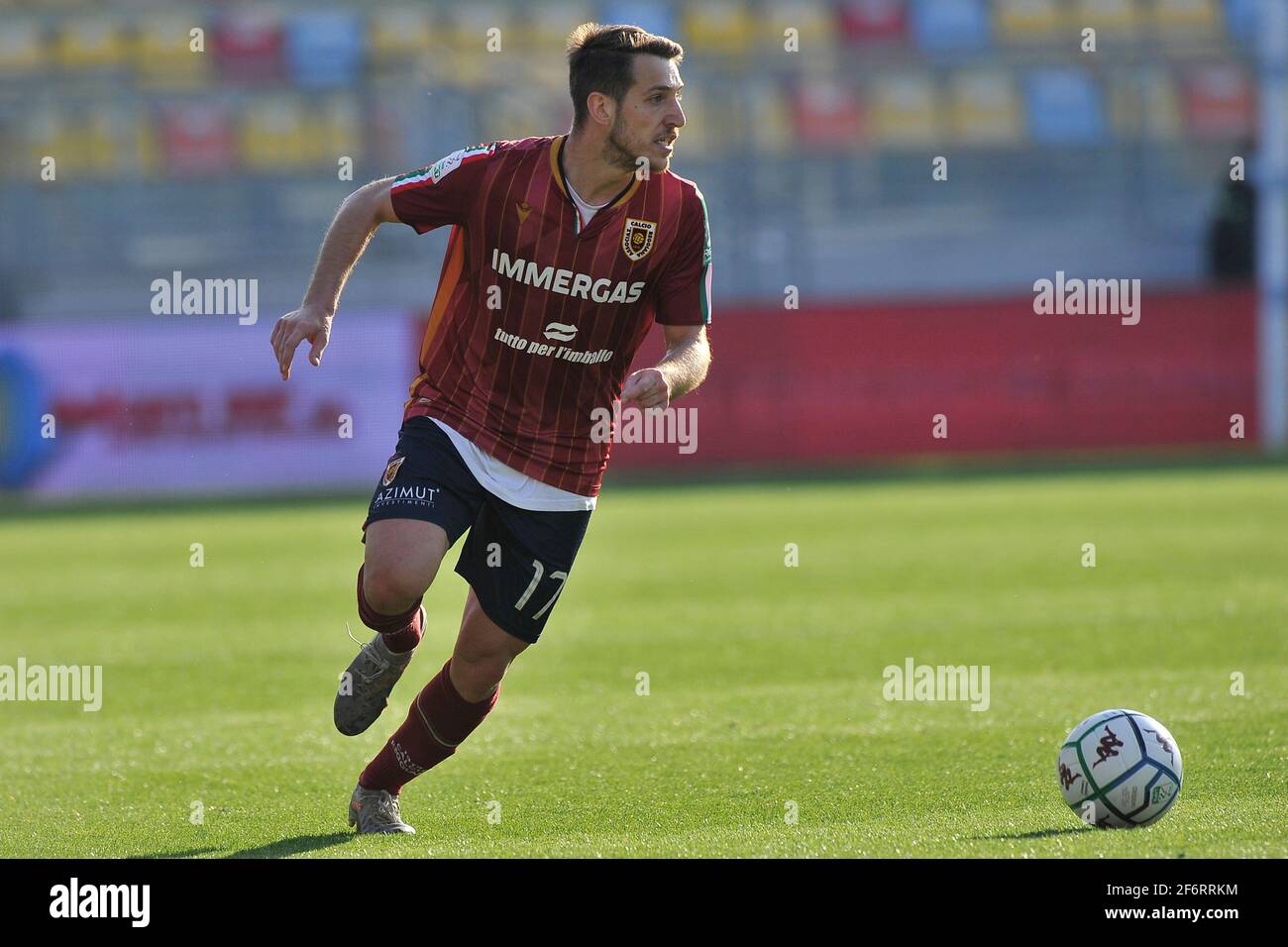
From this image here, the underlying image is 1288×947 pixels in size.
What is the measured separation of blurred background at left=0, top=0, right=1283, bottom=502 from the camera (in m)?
20.8

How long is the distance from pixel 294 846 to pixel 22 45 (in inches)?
996

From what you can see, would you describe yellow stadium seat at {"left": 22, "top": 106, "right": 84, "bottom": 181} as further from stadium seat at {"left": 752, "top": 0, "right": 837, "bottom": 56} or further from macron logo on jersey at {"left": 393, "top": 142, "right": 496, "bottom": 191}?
macron logo on jersey at {"left": 393, "top": 142, "right": 496, "bottom": 191}

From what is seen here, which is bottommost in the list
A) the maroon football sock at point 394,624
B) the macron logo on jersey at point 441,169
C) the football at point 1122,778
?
the football at point 1122,778

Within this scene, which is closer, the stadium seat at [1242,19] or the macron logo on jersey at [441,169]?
the macron logo on jersey at [441,169]

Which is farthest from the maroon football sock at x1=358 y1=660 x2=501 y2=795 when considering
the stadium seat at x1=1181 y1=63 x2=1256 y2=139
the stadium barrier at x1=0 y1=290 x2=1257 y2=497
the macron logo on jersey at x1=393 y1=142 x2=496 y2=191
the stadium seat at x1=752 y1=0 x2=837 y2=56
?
the stadium seat at x1=752 y1=0 x2=837 y2=56

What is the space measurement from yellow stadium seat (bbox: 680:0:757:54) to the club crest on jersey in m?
23.5

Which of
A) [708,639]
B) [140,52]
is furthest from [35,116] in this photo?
[708,639]

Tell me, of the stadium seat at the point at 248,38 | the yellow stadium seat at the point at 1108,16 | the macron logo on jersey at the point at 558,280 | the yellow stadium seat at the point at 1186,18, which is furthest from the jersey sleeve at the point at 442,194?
the yellow stadium seat at the point at 1186,18

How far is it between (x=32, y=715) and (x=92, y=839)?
2900 mm

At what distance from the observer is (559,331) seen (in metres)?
5.24

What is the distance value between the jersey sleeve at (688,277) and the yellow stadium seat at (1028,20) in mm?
23981

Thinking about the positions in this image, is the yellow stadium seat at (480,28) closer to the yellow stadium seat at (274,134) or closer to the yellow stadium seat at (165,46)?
the yellow stadium seat at (274,134)

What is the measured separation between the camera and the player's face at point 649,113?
5094mm
